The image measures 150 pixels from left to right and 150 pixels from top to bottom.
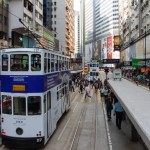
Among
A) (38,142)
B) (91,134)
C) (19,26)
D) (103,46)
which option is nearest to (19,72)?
(38,142)

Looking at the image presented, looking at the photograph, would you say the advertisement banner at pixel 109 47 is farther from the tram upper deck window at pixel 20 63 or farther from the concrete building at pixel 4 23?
the tram upper deck window at pixel 20 63

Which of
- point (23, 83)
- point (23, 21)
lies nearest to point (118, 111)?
point (23, 83)

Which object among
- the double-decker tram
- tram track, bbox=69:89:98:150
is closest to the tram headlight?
the double-decker tram

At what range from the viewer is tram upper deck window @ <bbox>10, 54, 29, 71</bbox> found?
13.6m

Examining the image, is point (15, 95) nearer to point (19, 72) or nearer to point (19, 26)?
point (19, 72)

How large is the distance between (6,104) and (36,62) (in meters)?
2.28

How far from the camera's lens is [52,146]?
14.5 m

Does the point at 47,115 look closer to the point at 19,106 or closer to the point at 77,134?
the point at 19,106

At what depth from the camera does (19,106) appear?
13.6m

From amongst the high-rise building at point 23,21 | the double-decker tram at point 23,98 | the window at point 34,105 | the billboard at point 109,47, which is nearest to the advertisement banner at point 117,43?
the billboard at point 109,47

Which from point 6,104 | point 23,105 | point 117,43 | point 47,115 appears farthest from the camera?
point 117,43

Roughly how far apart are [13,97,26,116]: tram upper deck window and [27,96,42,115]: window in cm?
21

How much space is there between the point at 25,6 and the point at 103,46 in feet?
446

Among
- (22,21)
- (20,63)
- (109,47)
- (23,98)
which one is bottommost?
(23,98)
